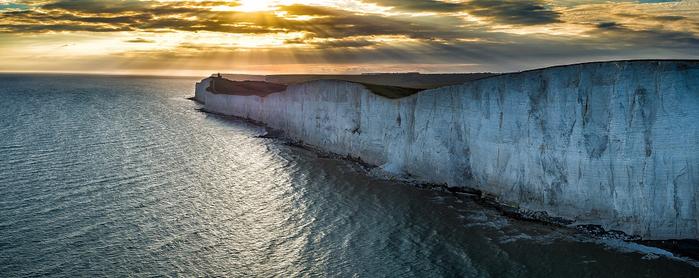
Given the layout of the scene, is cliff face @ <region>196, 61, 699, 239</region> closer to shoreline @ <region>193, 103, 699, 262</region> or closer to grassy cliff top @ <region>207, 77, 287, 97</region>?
shoreline @ <region>193, 103, 699, 262</region>

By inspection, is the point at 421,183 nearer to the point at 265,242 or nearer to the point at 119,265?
the point at 265,242

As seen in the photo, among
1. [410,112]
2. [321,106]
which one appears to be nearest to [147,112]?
[321,106]

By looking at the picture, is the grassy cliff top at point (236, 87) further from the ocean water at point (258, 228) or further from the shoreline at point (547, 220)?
the shoreline at point (547, 220)

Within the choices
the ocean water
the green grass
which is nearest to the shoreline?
the ocean water

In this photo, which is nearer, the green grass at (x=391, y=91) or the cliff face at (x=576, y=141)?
the cliff face at (x=576, y=141)

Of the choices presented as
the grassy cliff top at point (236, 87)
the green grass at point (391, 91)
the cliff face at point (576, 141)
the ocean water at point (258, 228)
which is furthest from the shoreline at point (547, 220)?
the grassy cliff top at point (236, 87)

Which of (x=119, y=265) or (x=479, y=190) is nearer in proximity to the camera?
(x=119, y=265)

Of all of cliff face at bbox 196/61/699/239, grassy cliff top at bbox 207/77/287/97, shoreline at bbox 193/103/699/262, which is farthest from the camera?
grassy cliff top at bbox 207/77/287/97
